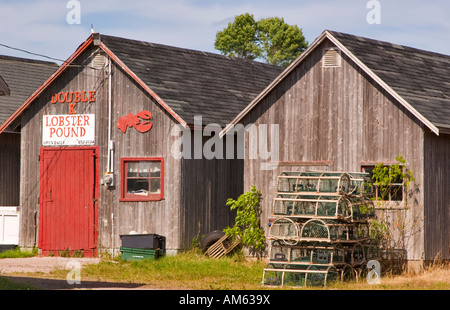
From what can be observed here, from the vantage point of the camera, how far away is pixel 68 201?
2589 cm

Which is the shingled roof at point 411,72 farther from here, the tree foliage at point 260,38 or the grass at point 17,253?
the tree foliage at point 260,38

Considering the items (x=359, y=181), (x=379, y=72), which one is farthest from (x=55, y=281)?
(x=379, y=72)

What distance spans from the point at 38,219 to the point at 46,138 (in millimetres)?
2448

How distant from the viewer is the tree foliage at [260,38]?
6500cm

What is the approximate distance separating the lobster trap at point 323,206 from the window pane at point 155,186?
18.6 feet

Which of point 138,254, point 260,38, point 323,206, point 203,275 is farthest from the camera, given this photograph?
point 260,38

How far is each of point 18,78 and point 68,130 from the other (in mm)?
7011

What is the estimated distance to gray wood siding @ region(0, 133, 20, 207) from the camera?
28.4 meters

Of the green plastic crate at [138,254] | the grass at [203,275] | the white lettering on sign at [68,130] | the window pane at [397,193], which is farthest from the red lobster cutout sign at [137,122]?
the window pane at [397,193]

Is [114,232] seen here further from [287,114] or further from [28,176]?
[287,114]

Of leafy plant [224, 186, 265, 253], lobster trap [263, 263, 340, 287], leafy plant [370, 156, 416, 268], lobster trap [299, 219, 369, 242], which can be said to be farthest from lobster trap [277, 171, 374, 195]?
leafy plant [224, 186, 265, 253]

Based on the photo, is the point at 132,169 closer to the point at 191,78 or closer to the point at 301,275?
the point at 191,78

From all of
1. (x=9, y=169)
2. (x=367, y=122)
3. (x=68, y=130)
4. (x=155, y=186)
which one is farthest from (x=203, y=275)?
(x=9, y=169)

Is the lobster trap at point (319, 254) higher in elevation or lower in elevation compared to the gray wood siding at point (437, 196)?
lower
